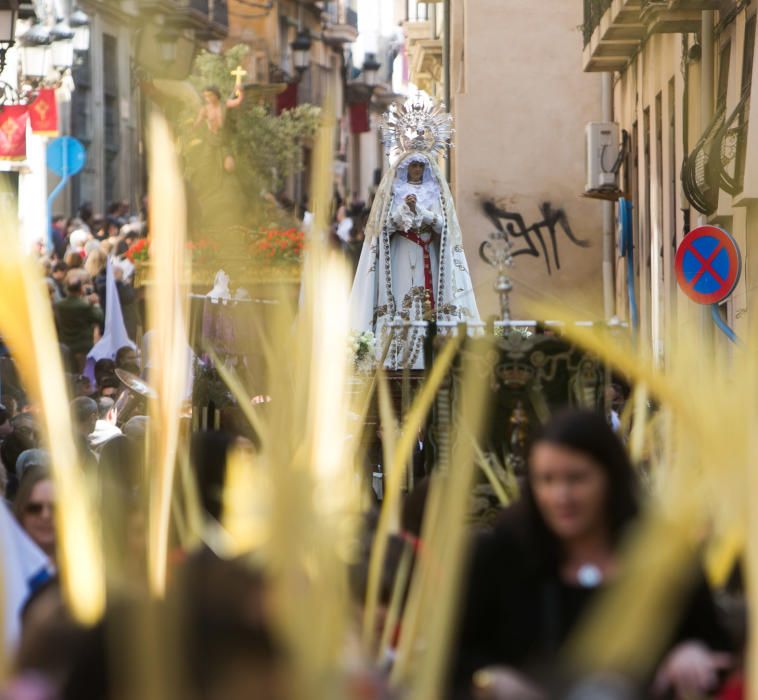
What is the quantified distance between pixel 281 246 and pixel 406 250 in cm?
382

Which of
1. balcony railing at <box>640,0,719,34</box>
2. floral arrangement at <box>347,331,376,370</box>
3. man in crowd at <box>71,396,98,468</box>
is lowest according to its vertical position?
man in crowd at <box>71,396,98,468</box>

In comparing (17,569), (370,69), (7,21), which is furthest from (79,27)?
(370,69)

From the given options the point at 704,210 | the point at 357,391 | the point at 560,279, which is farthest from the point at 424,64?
the point at 357,391

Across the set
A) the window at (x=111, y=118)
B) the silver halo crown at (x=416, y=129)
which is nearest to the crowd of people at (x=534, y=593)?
the silver halo crown at (x=416, y=129)

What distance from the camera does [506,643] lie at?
15.7 feet

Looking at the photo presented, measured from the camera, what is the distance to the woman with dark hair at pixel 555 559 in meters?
4.75

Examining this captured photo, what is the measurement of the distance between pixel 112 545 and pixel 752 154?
1046 centimetres

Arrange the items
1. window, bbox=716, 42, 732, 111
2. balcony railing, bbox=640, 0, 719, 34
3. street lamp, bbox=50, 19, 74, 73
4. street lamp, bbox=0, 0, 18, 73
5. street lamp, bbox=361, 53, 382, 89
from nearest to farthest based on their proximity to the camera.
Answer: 1. street lamp, bbox=0, 0, 18, 73
2. window, bbox=716, 42, 732, 111
3. balcony railing, bbox=640, 0, 719, 34
4. street lamp, bbox=50, 19, 74, 73
5. street lamp, bbox=361, 53, 382, 89

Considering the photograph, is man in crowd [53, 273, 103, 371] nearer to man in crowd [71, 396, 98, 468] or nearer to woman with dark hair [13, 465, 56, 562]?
man in crowd [71, 396, 98, 468]

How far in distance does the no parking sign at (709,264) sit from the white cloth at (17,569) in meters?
8.51

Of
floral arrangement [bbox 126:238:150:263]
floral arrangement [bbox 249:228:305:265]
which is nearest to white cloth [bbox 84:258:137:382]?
floral arrangement [bbox 126:238:150:263]

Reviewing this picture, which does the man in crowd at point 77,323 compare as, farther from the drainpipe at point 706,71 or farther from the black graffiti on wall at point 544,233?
the black graffiti on wall at point 544,233

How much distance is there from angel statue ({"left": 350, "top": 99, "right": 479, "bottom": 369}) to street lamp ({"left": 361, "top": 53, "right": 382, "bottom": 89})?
41448 millimetres

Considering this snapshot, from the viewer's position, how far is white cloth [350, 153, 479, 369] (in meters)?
16.1
